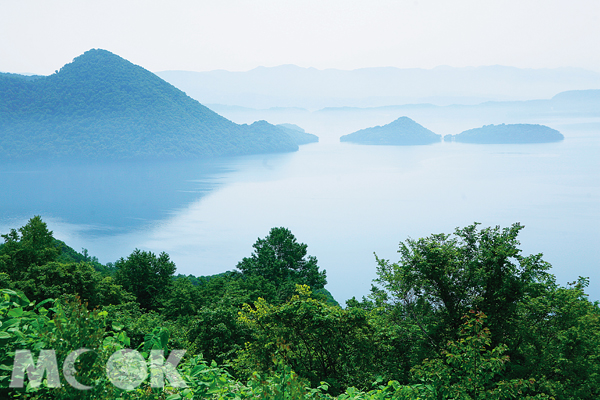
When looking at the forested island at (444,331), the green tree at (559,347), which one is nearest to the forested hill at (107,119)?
the forested island at (444,331)

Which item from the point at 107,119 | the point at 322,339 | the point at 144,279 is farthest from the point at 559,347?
the point at 107,119

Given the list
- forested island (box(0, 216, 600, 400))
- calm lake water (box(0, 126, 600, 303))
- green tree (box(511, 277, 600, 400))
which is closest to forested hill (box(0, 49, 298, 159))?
calm lake water (box(0, 126, 600, 303))

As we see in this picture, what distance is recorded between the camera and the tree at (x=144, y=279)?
72.7 ft

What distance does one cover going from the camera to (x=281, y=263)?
1099 inches

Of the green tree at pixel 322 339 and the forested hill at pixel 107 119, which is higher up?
the forested hill at pixel 107 119

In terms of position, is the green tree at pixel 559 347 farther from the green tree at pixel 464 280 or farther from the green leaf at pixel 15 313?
the green leaf at pixel 15 313

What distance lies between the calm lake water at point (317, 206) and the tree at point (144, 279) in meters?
40.7

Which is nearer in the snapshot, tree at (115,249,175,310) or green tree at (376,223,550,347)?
green tree at (376,223,550,347)

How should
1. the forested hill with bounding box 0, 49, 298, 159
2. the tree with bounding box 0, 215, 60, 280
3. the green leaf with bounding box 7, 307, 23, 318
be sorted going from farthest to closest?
1. the forested hill with bounding box 0, 49, 298, 159
2. the tree with bounding box 0, 215, 60, 280
3. the green leaf with bounding box 7, 307, 23, 318

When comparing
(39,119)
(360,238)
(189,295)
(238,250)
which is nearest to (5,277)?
(189,295)

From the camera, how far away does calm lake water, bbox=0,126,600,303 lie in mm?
72688

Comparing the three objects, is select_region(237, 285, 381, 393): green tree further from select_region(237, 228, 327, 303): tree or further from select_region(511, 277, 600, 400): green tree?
select_region(237, 228, 327, 303): tree

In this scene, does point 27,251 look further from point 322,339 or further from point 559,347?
point 559,347

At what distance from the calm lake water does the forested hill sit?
10.4m
